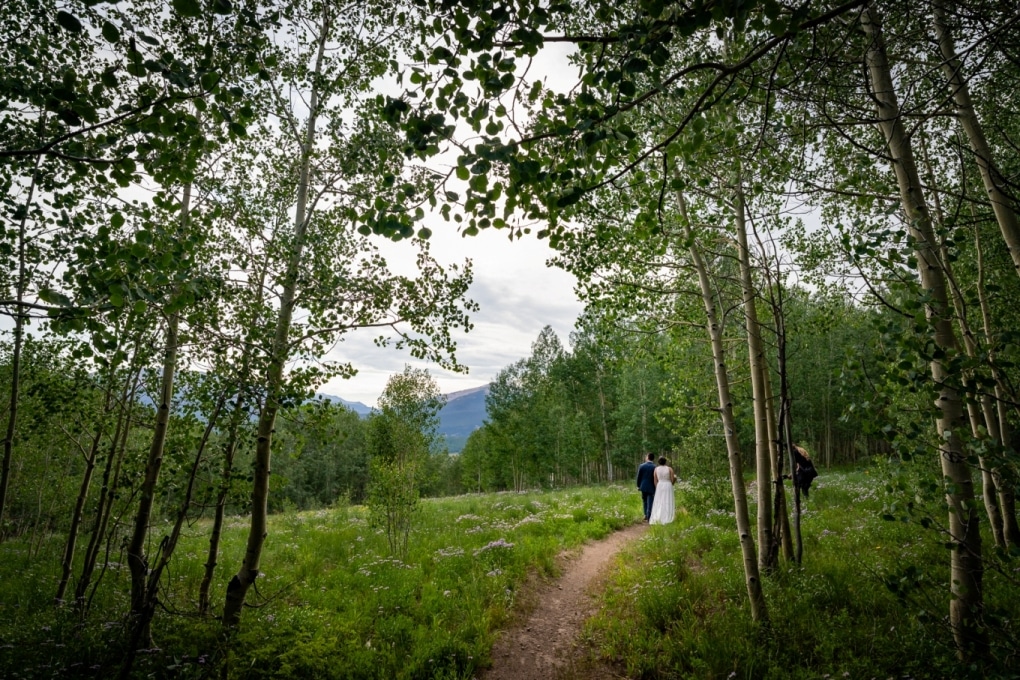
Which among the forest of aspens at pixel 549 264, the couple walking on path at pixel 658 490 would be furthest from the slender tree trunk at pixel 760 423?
the couple walking on path at pixel 658 490

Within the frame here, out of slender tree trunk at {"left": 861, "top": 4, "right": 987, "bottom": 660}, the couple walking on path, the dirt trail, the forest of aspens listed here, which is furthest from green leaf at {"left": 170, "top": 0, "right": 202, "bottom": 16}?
the couple walking on path

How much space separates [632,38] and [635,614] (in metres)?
7.52

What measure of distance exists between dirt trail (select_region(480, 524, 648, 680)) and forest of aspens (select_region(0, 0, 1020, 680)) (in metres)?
0.28

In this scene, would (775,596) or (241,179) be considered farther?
(241,179)

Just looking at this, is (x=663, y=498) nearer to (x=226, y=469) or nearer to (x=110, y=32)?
(x=226, y=469)

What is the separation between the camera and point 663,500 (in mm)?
13977

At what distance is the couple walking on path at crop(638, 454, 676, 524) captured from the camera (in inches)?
547

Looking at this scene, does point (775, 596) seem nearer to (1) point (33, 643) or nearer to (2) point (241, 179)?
(1) point (33, 643)

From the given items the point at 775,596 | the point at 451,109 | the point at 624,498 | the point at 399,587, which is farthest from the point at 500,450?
the point at 451,109

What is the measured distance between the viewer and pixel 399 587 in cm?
822

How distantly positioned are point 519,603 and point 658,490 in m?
7.81

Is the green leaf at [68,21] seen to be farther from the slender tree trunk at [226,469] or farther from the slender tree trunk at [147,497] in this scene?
the slender tree trunk at [147,497]

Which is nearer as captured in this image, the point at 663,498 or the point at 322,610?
the point at 322,610

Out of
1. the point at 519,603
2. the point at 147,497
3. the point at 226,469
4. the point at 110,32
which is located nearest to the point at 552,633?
the point at 519,603
